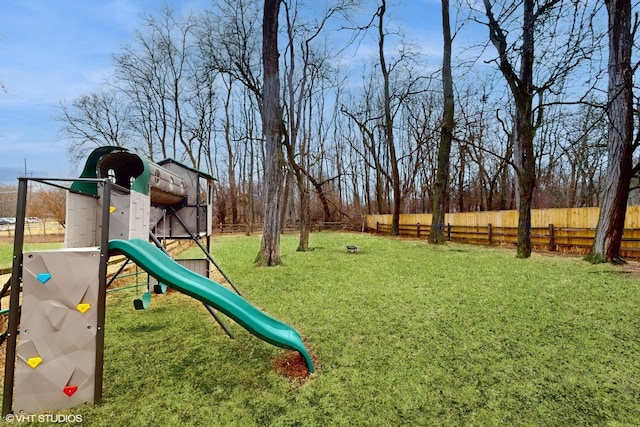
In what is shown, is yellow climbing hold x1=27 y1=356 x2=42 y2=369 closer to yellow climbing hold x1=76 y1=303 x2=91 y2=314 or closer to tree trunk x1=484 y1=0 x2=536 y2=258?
yellow climbing hold x1=76 y1=303 x2=91 y2=314

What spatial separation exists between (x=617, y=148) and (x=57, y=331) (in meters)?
10.3

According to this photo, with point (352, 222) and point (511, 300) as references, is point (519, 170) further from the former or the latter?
point (352, 222)

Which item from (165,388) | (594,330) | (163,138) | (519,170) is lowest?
(165,388)

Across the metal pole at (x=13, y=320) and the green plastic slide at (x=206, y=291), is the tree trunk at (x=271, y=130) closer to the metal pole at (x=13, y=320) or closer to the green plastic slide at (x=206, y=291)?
the green plastic slide at (x=206, y=291)

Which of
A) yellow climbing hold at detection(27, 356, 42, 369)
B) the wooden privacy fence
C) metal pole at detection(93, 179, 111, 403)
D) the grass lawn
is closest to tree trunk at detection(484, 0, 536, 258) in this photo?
the wooden privacy fence

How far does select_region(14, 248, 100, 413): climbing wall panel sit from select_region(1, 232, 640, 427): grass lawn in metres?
0.21

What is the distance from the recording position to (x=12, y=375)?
2.29 meters

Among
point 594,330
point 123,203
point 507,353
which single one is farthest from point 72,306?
point 594,330

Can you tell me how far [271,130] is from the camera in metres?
8.49

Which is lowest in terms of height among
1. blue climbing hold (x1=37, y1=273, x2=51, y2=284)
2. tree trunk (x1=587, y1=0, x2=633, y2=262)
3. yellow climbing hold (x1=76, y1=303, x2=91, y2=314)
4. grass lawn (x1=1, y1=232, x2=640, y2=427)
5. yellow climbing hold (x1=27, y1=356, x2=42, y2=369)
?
grass lawn (x1=1, y1=232, x2=640, y2=427)

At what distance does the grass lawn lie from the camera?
2383mm

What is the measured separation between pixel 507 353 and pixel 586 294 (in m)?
2.80

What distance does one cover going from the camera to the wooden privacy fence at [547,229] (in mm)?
9500

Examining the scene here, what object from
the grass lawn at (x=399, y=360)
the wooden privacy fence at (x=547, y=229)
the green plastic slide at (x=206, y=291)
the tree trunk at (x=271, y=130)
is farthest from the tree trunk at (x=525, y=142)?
the green plastic slide at (x=206, y=291)
